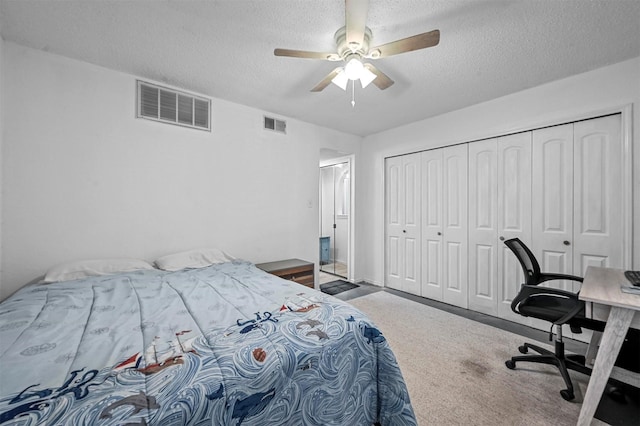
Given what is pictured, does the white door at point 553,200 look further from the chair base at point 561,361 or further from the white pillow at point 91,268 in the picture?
the white pillow at point 91,268

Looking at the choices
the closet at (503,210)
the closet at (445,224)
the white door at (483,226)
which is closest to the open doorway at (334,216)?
the closet at (503,210)

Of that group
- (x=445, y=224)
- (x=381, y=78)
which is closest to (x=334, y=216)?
(x=445, y=224)

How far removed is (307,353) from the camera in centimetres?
108

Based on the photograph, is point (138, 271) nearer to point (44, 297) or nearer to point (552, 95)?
point (44, 297)

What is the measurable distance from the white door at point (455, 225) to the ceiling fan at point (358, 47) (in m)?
1.82

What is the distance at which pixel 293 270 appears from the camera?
118 inches

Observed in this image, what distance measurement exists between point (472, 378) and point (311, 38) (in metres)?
2.79

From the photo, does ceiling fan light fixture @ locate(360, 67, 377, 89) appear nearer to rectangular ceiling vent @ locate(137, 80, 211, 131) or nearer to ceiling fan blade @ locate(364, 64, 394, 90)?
ceiling fan blade @ locate(364, 64, 394, 90)

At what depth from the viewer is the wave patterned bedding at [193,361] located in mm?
764

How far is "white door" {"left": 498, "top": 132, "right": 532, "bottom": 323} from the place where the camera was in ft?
8.96

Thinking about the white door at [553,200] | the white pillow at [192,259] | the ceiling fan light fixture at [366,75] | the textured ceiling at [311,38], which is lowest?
the white pillow at [192,259]

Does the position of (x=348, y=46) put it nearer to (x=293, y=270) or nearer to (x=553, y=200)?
(x=293, y=270)

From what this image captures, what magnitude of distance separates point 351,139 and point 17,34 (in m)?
3.70

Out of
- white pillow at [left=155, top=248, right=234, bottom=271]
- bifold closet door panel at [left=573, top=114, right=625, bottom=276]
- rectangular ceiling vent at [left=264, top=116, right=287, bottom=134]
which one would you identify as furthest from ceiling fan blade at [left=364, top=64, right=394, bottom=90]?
white pillow at [left=155, top=248, right=234, bottom=271]
